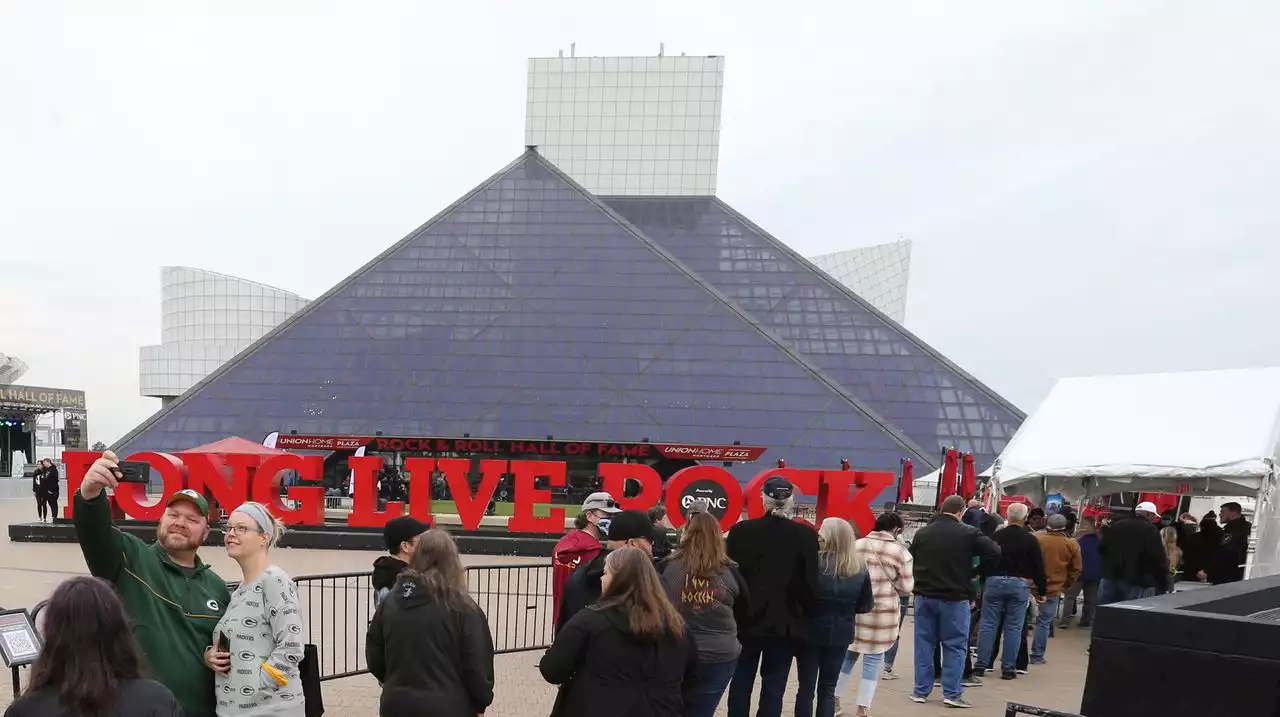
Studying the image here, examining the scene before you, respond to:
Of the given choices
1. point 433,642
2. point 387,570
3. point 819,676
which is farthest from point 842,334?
point 433,642

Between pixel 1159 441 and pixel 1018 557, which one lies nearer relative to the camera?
pixel 1018 557

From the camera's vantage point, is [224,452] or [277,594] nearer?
[277,594]

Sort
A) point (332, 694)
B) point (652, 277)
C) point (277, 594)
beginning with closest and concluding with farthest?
1. point (277, 594)
2. point (332, 694)
3. point (652, 277)

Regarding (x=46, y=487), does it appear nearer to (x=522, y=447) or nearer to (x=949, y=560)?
(x=522, y=447)

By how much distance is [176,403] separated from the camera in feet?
94.4

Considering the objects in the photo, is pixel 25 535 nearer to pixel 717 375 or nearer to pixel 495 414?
pixel 495 414

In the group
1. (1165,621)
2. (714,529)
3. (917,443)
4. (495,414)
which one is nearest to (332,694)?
(714,529)

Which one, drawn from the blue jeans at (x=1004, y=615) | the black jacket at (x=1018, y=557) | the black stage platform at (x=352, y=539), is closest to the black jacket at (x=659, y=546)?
the black jacket at (x=1018, y=557)

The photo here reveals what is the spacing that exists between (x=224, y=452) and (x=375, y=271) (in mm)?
17720

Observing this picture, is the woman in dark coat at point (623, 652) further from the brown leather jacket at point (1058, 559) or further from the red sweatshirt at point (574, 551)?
the brown leather jacket at point (1058, 559)

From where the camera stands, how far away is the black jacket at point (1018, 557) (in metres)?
7.95

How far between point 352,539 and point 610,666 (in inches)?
595

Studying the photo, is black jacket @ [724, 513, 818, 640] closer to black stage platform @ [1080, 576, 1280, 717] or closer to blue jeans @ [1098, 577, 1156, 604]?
black stage platform @ [1080, 576, 1280, 717]

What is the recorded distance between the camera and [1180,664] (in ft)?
8.87
